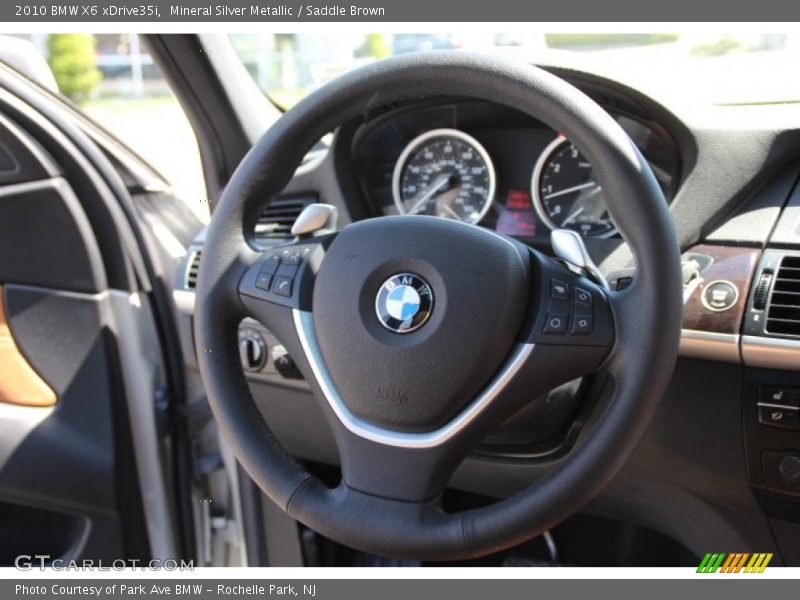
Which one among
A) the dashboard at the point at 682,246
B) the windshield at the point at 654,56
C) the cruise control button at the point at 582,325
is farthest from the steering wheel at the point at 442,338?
the windshield at the point at 654,56

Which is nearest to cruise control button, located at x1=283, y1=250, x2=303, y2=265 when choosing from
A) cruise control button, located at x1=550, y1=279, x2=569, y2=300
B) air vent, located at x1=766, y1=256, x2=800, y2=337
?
cruise control button, located at x1=550, y1=279, x2=569, y2=300

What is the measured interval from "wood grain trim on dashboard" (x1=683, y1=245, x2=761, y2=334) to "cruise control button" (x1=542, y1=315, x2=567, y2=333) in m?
0.30

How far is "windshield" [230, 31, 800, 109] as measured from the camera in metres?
1.34

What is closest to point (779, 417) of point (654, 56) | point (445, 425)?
point (445, 425)

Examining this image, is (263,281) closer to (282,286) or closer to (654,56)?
(282,286)

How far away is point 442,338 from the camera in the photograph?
0.99m

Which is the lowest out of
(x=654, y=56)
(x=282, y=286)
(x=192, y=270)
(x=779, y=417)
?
(x=779, y=417)

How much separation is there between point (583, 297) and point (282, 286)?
41 centimetres

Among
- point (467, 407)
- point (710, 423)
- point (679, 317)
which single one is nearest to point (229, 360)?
point (467, 407)

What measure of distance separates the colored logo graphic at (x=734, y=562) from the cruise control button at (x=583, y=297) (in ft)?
2.31

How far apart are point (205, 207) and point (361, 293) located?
90 centimetres

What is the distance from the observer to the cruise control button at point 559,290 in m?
0.98

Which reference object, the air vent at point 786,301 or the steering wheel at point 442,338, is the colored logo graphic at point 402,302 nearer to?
the steering wheel at point 442,338

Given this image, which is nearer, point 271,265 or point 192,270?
point 271,265
